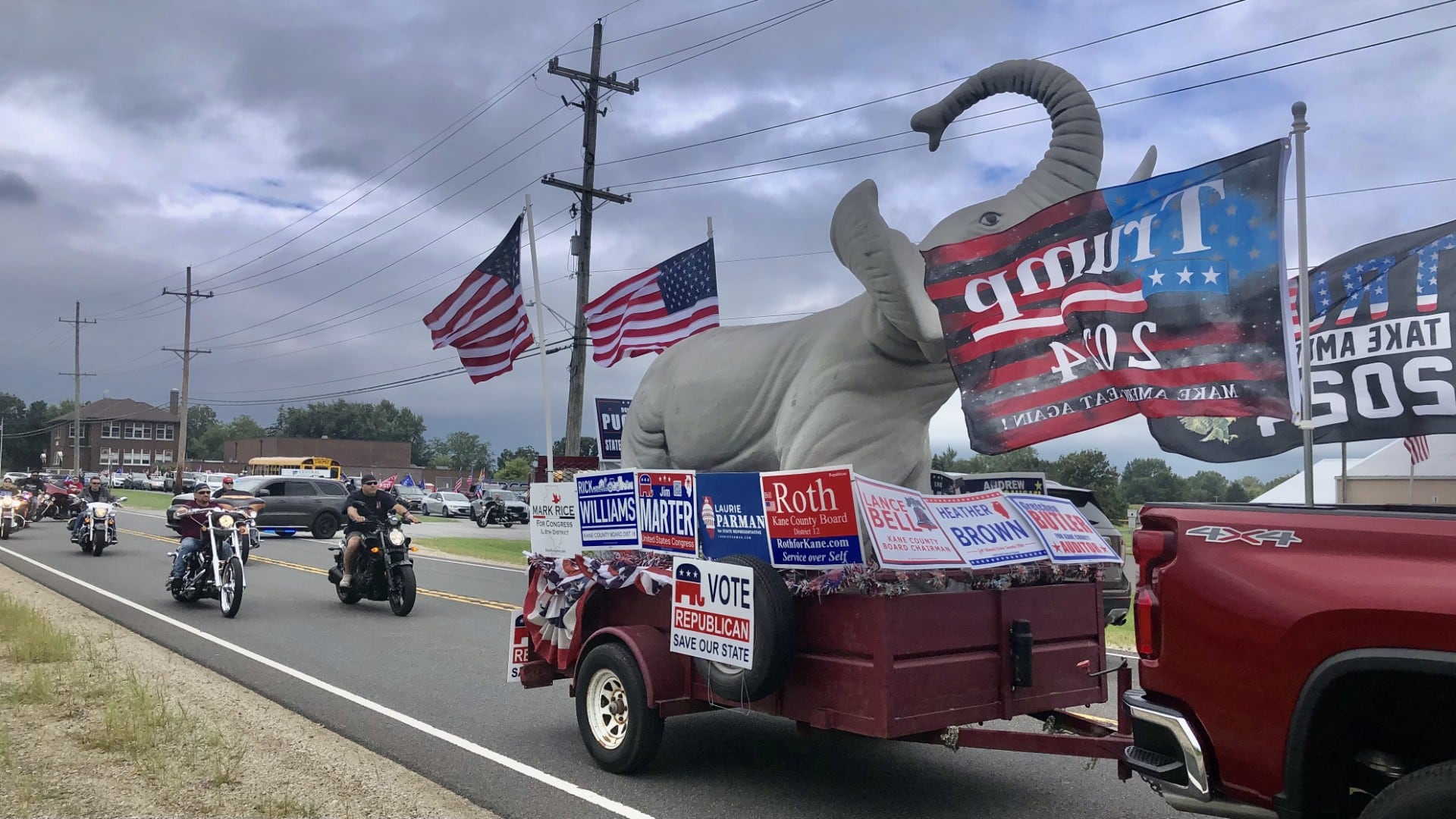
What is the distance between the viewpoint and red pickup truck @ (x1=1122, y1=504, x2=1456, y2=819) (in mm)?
2697

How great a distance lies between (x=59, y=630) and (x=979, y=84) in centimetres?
977

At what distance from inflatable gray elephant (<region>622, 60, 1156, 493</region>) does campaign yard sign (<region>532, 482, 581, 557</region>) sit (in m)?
0.83

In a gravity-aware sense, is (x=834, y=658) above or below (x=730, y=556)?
below

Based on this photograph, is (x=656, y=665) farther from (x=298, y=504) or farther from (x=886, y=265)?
(x=298, y=504)

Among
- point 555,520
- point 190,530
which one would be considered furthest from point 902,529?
point 190,530

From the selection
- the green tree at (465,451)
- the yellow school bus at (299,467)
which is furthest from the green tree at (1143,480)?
the green tree at (465,451)

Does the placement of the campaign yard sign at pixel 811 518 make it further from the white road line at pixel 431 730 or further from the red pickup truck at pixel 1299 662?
the white road line at pixel 431 730

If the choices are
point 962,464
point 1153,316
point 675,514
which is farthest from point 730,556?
point 962,464

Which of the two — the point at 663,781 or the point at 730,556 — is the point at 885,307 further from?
the point at 663,781

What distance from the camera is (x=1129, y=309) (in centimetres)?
422

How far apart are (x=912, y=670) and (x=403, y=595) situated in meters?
9.47

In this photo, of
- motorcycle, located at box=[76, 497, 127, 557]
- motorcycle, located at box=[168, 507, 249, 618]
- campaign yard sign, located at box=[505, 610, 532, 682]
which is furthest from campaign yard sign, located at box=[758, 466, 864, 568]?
motorcycle, located at box=[76, 497, 127, 557]

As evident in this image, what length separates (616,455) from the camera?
12.2 meters

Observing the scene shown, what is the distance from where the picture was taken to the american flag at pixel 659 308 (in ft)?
48.2
